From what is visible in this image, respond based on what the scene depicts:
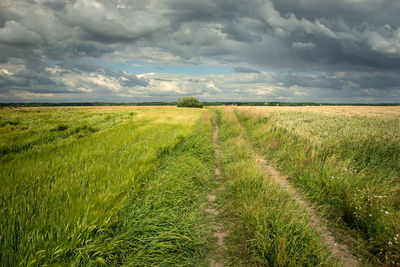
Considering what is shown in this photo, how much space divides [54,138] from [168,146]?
553cm

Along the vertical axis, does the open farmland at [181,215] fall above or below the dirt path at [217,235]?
above

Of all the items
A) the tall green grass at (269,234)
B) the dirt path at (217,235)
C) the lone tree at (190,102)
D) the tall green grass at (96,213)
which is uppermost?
the lone tree at (190,102)

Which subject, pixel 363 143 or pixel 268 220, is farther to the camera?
pixel 363 143

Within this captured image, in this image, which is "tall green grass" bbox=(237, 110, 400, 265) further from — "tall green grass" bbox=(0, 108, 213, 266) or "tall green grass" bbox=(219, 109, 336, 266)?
"tall green grass" bbox=(0, 108, 213, 266)

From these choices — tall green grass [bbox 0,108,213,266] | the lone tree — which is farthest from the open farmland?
the lone tree

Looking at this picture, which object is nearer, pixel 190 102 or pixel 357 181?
pixel 357 181

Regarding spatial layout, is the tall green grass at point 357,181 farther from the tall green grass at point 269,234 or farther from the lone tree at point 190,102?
the lone tree at point 190,102

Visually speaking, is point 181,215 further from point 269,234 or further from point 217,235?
point 269,234

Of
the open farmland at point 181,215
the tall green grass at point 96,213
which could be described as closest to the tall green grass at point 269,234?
the open farmland at point 181,215

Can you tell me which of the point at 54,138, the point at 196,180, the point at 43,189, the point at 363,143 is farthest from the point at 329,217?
the point at 54,138

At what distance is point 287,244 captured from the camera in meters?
2.85

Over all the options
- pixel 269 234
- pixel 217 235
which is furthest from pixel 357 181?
pixel 217 235

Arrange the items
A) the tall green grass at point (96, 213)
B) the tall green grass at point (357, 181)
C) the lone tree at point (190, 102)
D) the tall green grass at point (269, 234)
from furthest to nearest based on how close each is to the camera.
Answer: the lone tree at point (190, 102) → the tall green grass at point (357, 181) → the tall green grass at point (269, 234) → the tall green grass at point (96, 213)

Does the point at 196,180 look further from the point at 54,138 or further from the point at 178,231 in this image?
the point at 54,138
